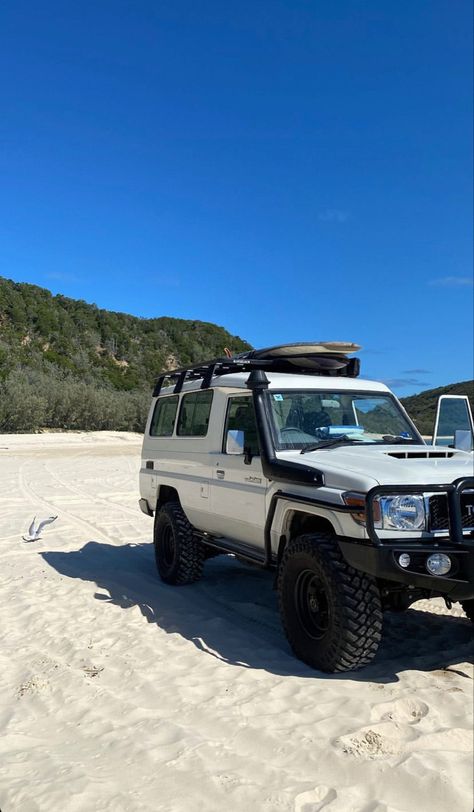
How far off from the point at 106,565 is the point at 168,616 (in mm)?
2211

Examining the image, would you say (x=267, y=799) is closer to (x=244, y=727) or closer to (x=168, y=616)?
(x=244, y=727)

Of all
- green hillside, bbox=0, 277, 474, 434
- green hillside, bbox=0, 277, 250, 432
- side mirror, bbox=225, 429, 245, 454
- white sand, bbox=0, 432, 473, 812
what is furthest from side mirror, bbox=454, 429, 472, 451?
green hillside, bbox=0, 277, 250, 432

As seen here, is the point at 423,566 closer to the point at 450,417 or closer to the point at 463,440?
Result: the point at 463,440

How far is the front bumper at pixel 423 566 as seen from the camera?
12.1 feet

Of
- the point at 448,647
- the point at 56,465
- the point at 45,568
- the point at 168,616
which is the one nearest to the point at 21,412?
the point at 56,465

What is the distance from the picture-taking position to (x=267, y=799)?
2770 millimetres

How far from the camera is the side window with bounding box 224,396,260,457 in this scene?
17.4ft

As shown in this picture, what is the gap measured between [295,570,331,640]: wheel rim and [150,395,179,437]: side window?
10.5 ft

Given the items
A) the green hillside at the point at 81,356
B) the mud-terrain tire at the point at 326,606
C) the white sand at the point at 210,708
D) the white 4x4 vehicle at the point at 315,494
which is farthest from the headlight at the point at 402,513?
the green hillside at the point at 81,356

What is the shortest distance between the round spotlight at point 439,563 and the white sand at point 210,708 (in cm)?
71

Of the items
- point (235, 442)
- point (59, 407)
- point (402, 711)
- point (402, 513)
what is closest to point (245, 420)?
point (235, 442)

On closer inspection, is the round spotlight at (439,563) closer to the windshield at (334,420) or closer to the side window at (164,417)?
the windshield at (334,420)

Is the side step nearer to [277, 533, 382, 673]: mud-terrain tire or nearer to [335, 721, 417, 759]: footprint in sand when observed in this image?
[277, 533, 382, 673]: mud-terrain tire

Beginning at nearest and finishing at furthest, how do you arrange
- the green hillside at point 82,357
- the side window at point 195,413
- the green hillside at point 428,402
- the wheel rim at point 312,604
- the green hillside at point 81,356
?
1. the wheel rim at point 312,604
2. the side window at point 195,413
3. the green hillside at point 428,402
4. the green hillside at point 82,357
5. the green hillside at point 81,356
